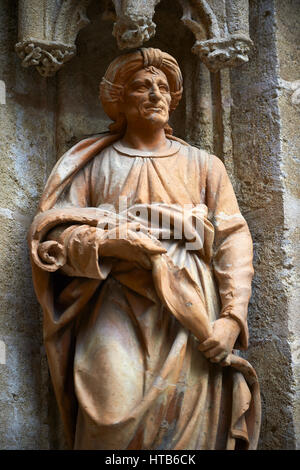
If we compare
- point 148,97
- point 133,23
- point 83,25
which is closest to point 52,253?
point 148,97

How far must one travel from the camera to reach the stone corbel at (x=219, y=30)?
388 cm

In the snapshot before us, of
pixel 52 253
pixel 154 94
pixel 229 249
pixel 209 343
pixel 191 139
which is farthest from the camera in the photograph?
pixel 191 139

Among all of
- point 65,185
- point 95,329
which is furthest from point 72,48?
point 95,329

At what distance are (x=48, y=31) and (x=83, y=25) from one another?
189 mm

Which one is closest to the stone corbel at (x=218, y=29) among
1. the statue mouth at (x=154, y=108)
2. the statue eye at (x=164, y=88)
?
the statue eye at (x=164, y=88)

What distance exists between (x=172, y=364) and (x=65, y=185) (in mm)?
946

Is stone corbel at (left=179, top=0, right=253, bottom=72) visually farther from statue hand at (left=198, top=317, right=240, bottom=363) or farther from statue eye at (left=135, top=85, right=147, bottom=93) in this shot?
statue hand at (left=198, top=317, right=240, bottom=363)

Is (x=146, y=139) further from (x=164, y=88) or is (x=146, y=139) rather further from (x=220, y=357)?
(x=220, y=357)

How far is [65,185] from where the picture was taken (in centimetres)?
365

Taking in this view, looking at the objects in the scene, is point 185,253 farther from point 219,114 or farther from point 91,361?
point 219,114

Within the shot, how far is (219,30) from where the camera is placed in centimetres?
391

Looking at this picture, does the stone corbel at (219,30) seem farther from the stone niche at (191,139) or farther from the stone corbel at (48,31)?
the stone corbel at (48,31)

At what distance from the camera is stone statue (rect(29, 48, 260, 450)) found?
10.4ft
